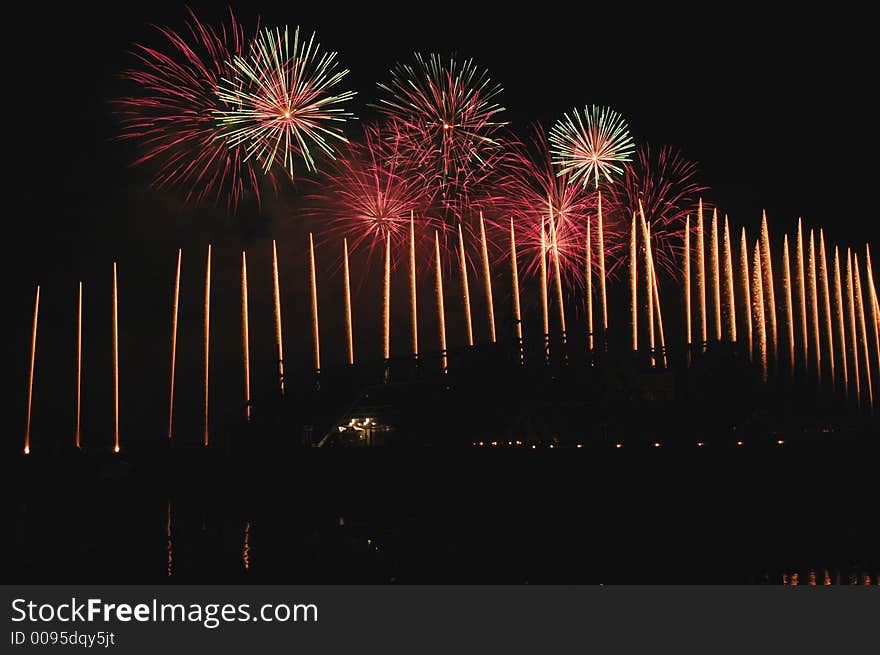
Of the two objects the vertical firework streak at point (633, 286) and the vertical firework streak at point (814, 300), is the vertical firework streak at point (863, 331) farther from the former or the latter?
the vertical firework streak at point (633, 286)

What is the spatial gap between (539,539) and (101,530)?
46.6 feet

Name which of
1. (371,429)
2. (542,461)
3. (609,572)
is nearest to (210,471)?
(371,429)

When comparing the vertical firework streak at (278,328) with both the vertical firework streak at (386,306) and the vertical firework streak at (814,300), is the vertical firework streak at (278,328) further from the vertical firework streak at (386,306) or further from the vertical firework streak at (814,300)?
the vertical firework streak at (814,300)

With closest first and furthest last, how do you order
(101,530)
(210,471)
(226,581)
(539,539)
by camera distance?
1. (226,581)
2. (539,539)
3. (101,530)
4. (210,471)

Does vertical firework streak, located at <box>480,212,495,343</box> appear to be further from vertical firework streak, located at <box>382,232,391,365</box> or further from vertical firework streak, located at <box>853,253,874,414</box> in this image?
vertical firework streak, located at <box>853,253,874,414</box>

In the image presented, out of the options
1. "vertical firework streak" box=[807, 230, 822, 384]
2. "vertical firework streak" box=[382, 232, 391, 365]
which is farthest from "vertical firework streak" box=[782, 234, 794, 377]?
"vertical firework streak" box=[382, 232, 391, 365]

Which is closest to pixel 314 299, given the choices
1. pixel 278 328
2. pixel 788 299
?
pixel 278 328

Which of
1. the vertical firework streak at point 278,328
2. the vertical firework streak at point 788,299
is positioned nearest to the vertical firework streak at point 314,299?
the vertical firework streak at point 278,328

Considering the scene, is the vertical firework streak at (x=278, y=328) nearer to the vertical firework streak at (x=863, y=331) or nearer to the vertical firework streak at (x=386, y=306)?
the vertical firework streak at (x=386, y=306)

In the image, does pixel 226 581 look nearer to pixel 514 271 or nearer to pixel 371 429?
pixel 371 429

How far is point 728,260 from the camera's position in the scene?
5066cm

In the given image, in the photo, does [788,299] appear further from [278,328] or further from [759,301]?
[278,328]

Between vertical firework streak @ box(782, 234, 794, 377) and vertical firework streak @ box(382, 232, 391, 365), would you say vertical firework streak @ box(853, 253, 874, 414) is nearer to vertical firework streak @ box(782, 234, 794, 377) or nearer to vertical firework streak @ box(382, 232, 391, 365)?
vertical firework streak @ box(782, 234, 794, 377)

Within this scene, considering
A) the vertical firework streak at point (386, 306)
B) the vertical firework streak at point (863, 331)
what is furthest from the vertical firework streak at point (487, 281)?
the vertical firework streak at point (863, 331)
